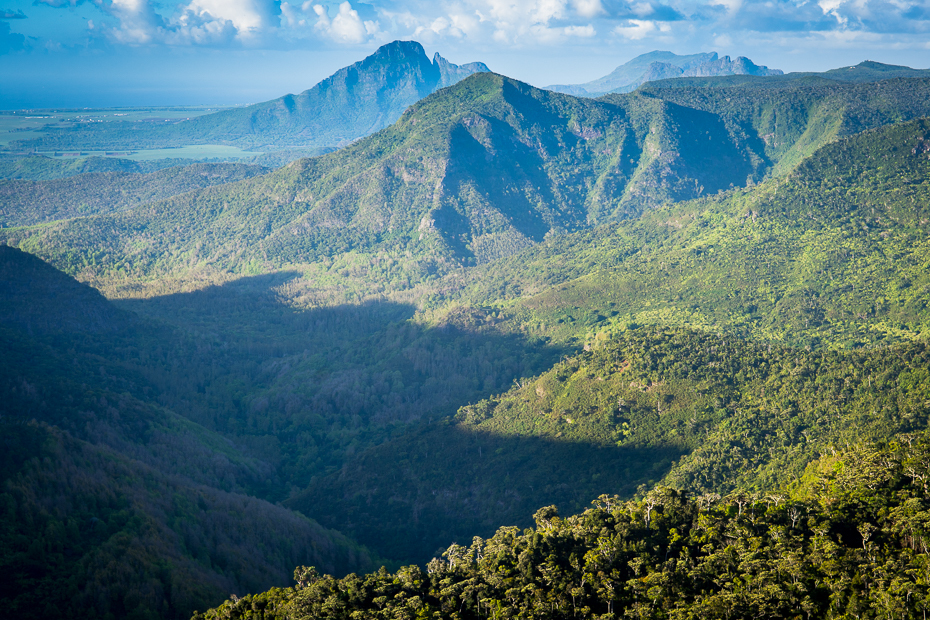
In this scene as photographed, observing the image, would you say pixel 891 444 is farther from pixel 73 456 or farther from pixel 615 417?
pixel 73 456

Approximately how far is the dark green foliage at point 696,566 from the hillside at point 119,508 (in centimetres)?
2677

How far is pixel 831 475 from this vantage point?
7856 cm

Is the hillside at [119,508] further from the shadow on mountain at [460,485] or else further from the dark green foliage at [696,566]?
the dark green foliage at [696,566]

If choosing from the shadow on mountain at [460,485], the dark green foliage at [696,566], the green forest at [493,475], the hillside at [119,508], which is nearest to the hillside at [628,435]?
the shadow on mountain at [460,485]

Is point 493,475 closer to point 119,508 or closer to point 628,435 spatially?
point 628,435

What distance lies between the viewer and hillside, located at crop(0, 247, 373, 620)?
84.6m

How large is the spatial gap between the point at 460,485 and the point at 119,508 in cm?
5666

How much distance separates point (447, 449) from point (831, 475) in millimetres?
74540

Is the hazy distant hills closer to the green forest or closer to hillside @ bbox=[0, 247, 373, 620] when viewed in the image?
the green forest

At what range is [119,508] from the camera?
101m

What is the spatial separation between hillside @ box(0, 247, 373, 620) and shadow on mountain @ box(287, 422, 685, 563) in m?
10.2

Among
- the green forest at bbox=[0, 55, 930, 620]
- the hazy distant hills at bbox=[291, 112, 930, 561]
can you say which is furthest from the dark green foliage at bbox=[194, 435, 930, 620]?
the hazy distant hills at bbox=[291, 112, 930, 561]

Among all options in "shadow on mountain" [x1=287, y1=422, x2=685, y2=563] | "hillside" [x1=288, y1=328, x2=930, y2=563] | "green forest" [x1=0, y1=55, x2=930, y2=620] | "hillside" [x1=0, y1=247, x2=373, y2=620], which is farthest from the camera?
"shadow on mountain" [x1=287, y1=422, x2=685, y2=563]

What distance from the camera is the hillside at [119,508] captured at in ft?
278
